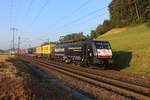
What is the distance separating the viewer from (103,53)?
2002cm

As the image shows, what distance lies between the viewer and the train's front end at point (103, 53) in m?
19.5

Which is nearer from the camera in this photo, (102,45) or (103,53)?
(103,53)

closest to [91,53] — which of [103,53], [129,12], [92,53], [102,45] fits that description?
[92,53]

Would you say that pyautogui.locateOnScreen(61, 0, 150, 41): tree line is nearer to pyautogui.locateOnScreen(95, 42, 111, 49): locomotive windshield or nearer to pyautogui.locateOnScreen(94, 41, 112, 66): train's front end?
pyautogui.locateOnScreen(95, 42, 111, 49): locomotive windshield

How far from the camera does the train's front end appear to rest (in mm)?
19516

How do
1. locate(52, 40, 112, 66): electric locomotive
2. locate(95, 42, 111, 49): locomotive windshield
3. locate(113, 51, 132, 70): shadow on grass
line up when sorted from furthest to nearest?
locate(113, 51, 132, 70): shadow on grass → locate(95, 42, 111, 49): locomotive windshield → locate(52, 40, 112, 66): electric locomotive

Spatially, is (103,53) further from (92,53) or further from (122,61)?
(122,61)

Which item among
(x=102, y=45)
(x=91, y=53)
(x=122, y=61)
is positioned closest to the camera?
(x=91, y=53)

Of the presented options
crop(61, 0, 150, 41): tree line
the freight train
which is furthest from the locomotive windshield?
crop(61, 0, 150, 41): tree line

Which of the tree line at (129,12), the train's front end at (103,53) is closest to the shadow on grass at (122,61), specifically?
the train's front end at (103,53)

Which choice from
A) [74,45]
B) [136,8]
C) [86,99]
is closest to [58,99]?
[86,99]

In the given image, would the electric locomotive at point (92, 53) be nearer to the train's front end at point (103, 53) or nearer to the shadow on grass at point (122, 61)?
the train's front end at point (103, 53)

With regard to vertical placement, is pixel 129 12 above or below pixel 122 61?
above

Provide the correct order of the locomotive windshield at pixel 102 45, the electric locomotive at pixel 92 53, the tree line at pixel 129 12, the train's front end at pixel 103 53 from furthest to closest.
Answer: the tree line at pixel 129 12 < the locomotive windshield at pixel 102 45 < the electric locomotive at pixel 92 53 < the train's front end at pixel 103 53
